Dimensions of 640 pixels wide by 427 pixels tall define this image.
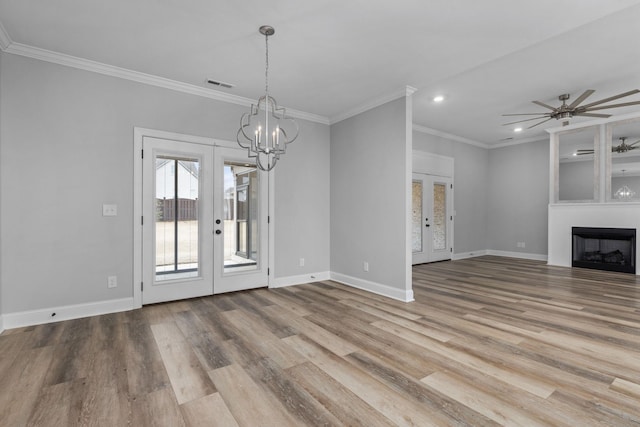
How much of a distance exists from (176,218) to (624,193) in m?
7.87

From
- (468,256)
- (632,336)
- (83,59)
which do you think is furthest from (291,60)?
(468,256)

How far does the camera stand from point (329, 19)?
268 cm

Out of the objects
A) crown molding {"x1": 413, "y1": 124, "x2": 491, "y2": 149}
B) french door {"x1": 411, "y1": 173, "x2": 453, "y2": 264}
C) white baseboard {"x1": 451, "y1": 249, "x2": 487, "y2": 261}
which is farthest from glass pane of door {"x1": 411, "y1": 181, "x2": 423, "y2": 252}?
white baseboard {"x1": 451, "y1": 249, "x2": 487, "y2": 261}

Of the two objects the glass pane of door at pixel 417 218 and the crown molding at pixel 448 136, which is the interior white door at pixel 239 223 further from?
the crown molding at pixel 448 136

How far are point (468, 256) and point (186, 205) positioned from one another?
6.66 meters

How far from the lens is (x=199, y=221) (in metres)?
4.14

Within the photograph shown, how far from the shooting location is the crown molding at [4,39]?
9.18 feet

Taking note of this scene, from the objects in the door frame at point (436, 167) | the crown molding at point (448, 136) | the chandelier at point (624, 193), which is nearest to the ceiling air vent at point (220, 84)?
the door frame at point (436, 167)

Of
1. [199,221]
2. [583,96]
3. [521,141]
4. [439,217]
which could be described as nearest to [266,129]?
[199,221]

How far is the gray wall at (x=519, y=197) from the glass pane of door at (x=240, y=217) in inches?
258

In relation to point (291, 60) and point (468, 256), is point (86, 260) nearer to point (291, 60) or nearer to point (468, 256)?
point (291, 60)

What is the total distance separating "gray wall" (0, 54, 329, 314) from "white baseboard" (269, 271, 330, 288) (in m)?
1.96

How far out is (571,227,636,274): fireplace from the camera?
564 centimetres

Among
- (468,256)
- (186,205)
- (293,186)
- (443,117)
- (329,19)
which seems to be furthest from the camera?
Answer: (468,256)
